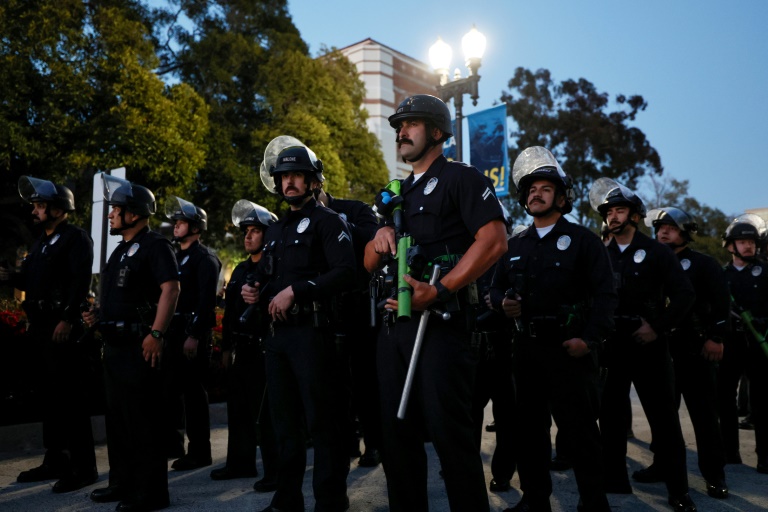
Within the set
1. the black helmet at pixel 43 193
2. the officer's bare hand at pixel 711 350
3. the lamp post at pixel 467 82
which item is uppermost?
the lamp post at pixel 467 82

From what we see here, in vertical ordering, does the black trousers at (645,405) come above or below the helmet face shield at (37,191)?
below

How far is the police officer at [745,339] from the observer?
21.8 feet

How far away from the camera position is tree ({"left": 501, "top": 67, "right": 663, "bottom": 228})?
3675cm

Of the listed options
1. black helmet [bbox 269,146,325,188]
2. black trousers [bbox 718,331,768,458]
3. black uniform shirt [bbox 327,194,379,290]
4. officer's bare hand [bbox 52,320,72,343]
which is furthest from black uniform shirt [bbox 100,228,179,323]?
black trousers [bbox 718,331,768,458]

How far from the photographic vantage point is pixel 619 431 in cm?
528

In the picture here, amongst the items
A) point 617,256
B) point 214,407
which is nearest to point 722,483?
point 617,256

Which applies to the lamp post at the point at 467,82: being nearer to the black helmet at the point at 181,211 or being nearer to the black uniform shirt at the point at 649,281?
the black helmet at the point at 181,211

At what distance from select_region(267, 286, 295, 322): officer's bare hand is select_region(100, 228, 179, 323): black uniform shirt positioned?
1099 millimetres

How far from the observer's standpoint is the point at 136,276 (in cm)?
507

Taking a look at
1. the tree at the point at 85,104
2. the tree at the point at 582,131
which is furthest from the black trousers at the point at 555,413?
the tree at the point at 582,131

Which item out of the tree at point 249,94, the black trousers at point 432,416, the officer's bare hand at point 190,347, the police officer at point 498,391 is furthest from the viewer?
the tree at point 249,94

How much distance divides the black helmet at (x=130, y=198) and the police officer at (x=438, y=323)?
2406mm

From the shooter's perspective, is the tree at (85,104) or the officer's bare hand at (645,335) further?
the tree at (85,104)

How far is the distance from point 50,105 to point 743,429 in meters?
16.5
